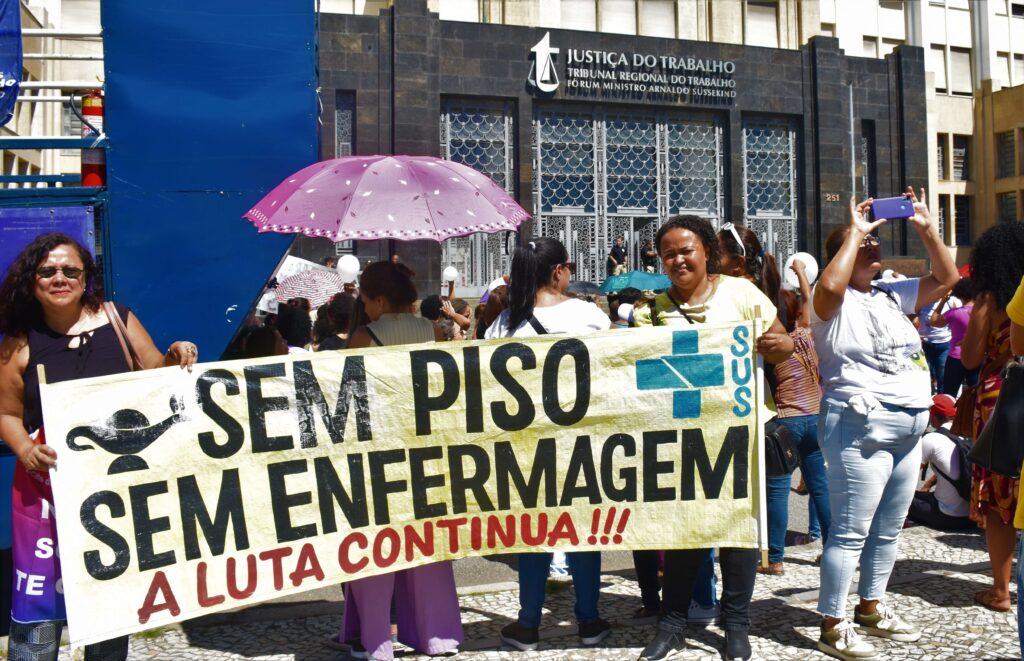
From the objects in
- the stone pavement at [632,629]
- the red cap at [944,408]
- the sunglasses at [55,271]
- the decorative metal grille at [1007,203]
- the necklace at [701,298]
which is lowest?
the stone pavement at [632,629]

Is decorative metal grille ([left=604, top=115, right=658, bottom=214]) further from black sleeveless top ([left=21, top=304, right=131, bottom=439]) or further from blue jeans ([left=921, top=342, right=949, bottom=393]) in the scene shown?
black sleeveless top ([left=21, top=304, right=131, bottom=439])

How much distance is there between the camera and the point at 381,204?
478 centimetres

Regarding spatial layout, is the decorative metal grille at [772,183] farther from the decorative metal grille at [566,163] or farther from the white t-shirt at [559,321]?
the white t-shirt at [559,321]

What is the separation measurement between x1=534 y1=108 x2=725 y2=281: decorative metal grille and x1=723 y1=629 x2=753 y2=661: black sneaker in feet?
59.6

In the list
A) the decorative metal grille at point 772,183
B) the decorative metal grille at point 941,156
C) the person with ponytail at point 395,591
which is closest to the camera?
the person with ponytail at point 395,591

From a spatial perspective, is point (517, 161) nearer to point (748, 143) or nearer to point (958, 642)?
point (748, 143)

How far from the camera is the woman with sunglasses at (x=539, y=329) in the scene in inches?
185

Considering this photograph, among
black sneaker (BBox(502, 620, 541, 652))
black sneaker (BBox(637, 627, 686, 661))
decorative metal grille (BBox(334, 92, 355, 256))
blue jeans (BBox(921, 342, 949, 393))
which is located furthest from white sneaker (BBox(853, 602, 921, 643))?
decorative metal grille (BBox(334, 92, 355, 256))

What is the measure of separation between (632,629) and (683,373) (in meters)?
1.40

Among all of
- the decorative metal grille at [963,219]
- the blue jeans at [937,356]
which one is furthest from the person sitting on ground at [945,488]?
the decorative metal grille at [963,219]

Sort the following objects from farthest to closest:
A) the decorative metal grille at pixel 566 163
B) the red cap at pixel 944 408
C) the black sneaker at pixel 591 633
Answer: the decorative metal grille at pixel 566 163 → the red cap at pixel 944 408 → the black sneaker at pixel 591 633

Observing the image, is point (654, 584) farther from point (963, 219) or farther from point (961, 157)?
point (963, 219)

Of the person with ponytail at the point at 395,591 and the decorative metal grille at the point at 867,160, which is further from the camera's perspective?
the decorative metal grille at the point at 867,160

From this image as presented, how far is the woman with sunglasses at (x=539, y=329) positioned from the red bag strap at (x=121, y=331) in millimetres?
1621
